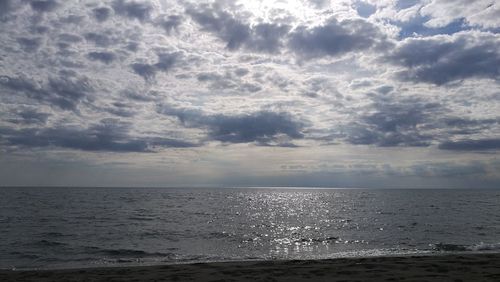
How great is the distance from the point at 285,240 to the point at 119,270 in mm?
17910

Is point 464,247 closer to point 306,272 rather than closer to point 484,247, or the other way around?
point 484,247

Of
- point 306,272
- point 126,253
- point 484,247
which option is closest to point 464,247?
point 484,247

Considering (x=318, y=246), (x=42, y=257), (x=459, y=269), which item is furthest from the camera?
(x=318, y=246)

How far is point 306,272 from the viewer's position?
17.9m

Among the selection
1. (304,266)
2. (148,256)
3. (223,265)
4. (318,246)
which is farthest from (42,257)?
(318,246)

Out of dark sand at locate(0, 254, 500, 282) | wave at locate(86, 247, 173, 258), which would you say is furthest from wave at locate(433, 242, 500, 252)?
wave at locate(86, 247, 173, 258)

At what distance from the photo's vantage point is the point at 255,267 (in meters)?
19.7

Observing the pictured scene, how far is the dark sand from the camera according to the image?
1647cm

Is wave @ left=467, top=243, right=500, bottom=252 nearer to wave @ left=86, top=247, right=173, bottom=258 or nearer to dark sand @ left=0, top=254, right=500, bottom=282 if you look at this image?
dark sand @ left=0, top=254, right=500, bottom=282

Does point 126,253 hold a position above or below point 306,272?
below

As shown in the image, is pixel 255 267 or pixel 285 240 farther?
pixel 285 240

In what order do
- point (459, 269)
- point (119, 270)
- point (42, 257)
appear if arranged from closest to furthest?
point (459, 269) < point (119, 270) < point (42, 257)

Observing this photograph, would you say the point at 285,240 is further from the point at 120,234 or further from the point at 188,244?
the point at 120,234

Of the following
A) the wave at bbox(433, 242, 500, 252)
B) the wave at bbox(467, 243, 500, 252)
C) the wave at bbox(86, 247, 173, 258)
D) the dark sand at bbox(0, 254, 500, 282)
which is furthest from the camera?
the wave at bbox(467, 243, 500, 252)
